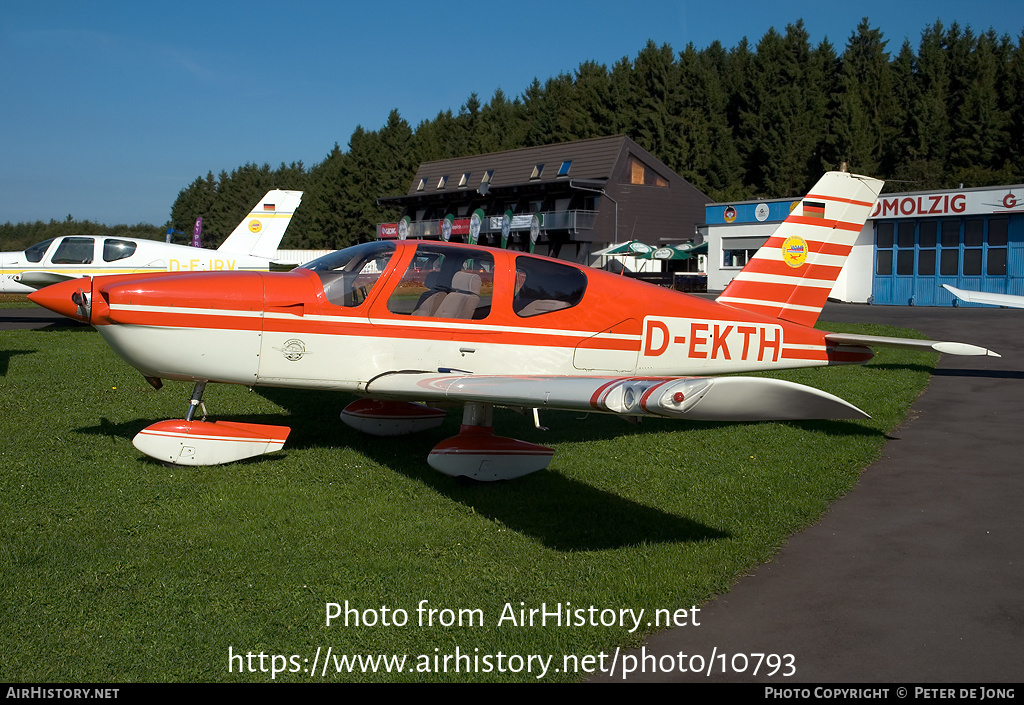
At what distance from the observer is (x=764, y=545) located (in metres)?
5.05

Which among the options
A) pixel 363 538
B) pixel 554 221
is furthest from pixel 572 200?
pixel 363 538

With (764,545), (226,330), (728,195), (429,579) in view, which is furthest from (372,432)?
(728,195)

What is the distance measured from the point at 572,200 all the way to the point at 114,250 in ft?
114

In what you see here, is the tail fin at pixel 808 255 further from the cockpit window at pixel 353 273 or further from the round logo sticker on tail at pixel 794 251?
the cockpit window at pixel 353 273

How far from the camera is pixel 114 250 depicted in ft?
59.4

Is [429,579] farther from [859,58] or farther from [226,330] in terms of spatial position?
[859,58]

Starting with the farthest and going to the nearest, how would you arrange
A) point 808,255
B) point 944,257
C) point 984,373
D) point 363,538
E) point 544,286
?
point 944,257 → point 984,373 → point 808,255 → point 544,286 → point 363,538

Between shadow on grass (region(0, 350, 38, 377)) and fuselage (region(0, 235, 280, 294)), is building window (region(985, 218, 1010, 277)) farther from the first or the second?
shadow on grass (region(0, 350, 38, 377))

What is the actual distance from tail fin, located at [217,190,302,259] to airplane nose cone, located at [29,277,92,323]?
1488 centimetres

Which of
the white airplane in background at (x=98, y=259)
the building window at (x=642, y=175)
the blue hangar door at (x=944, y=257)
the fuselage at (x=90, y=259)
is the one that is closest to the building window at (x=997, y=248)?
the blue hangar door at (x=944, y=257)

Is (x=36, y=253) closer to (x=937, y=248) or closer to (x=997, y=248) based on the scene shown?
(x=937, y=248)

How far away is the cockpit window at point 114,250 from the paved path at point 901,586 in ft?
55.4

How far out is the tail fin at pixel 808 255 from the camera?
798cm

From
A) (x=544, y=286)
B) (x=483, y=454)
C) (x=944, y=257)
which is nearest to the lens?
(x=483, y=454)
